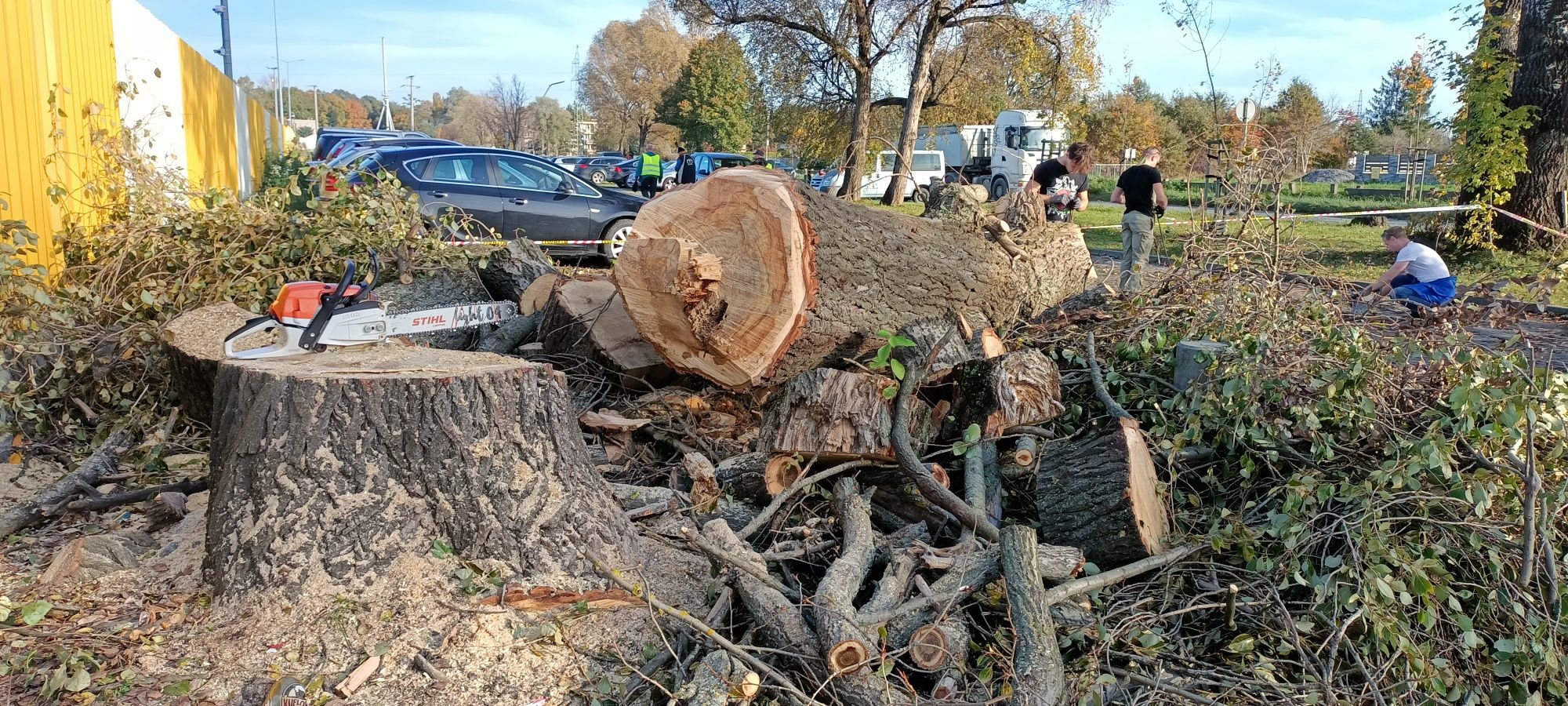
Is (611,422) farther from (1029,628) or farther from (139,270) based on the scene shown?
(139,270)

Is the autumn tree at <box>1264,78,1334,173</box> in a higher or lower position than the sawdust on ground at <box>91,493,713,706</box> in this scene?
higher

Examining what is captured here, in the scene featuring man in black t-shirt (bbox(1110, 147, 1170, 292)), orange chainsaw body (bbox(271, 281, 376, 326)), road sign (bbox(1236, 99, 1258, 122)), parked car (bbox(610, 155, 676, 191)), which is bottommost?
orange chainsaw body (bbox(271, 281, 376, 326))

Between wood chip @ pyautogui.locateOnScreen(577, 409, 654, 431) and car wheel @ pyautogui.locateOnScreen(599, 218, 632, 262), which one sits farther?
car wheel @ pyautogui.locateOnScreen(599, 218, 632, 262)

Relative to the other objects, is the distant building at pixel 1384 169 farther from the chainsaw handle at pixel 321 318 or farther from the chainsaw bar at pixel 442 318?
the chainsaw handle at pixel 321 318

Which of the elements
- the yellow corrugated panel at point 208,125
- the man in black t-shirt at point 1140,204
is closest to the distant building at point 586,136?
the yellow corrugated panel at point 208,125

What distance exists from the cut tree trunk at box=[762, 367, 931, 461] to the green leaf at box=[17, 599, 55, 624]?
2196 mm

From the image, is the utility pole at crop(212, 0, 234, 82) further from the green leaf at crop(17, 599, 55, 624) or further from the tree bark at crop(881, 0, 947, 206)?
the green leaf at crop(17, 599, 55, 624)

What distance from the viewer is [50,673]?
2.46 metres

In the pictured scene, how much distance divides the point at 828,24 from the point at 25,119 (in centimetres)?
1731

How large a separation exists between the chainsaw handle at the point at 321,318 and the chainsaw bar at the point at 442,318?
7.9 inches

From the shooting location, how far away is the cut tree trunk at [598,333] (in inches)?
182

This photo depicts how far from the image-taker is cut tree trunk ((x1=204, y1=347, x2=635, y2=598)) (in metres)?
2.81

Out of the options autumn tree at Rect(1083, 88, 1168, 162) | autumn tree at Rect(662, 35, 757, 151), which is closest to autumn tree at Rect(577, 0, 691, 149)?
autumn tree at Rect(662, 35, 757, 151)

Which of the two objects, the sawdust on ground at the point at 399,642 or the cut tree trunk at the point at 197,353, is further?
the cut tree trunk at the point at 197,353
